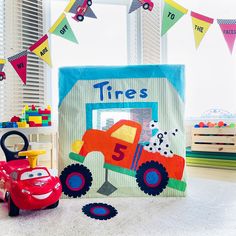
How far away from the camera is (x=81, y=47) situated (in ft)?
9.43

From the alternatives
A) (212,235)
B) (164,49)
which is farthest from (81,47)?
(212,235)

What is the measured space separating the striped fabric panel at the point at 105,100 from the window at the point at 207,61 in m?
1.61

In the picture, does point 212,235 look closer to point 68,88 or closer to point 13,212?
point 13,212

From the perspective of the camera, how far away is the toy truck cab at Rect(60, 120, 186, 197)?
1652 mm

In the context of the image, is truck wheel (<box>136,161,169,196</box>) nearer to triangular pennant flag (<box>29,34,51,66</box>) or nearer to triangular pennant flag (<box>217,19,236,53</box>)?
triangular pennant flag (<box>217,19,236,53</box>)

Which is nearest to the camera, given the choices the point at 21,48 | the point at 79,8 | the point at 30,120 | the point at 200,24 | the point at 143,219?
the point at 143,219

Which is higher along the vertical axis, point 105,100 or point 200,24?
point 200,24

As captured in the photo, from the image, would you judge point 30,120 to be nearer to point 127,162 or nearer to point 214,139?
point 127,162

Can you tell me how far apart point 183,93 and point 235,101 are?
1.67 m

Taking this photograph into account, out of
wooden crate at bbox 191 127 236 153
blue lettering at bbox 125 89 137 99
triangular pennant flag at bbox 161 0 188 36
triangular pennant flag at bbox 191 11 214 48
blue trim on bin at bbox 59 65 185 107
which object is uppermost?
triangular pennant flag at bbox 161 0 188 36

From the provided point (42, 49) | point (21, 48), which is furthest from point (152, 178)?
point (21, 48)

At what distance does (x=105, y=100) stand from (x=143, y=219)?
761mm

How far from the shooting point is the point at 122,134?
5.47 feet

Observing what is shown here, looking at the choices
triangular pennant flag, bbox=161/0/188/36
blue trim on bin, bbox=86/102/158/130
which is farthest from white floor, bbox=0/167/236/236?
triangular pennant flag, bbox=161/0/188/36
